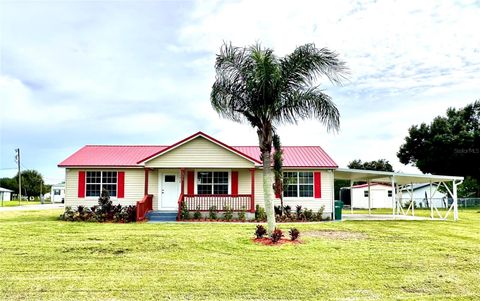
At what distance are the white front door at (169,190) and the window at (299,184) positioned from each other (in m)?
5.65

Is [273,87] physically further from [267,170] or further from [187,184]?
[187,184]

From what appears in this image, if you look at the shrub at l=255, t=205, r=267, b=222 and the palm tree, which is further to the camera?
the shrub at l=255, t=205, r=267, b=222

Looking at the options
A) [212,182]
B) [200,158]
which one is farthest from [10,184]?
[200,158]

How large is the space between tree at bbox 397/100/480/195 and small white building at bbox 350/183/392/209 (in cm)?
692

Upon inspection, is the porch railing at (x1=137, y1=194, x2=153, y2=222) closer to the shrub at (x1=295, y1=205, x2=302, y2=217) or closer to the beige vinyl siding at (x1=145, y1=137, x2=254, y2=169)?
the beige vinyl siding at (x1=145, y1=137, x2=254, y2=169)

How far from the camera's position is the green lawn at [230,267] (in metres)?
6.92

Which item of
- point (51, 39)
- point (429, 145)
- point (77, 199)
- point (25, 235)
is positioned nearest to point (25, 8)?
point (51, 39)

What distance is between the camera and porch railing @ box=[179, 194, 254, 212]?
19.0 metres

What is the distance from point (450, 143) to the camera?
4081 centimetres

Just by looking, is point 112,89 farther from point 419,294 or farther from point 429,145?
point 429,145

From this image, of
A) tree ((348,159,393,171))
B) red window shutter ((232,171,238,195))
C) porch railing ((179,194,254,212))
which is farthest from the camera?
tree ((348,159,393,171))

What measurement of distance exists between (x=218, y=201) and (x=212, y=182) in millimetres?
1409

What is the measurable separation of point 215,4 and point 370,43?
6.00m

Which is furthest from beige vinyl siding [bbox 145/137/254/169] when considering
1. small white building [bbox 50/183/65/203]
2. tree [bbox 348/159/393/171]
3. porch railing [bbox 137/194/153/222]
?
small white building [bbox 50/183/65/203]
